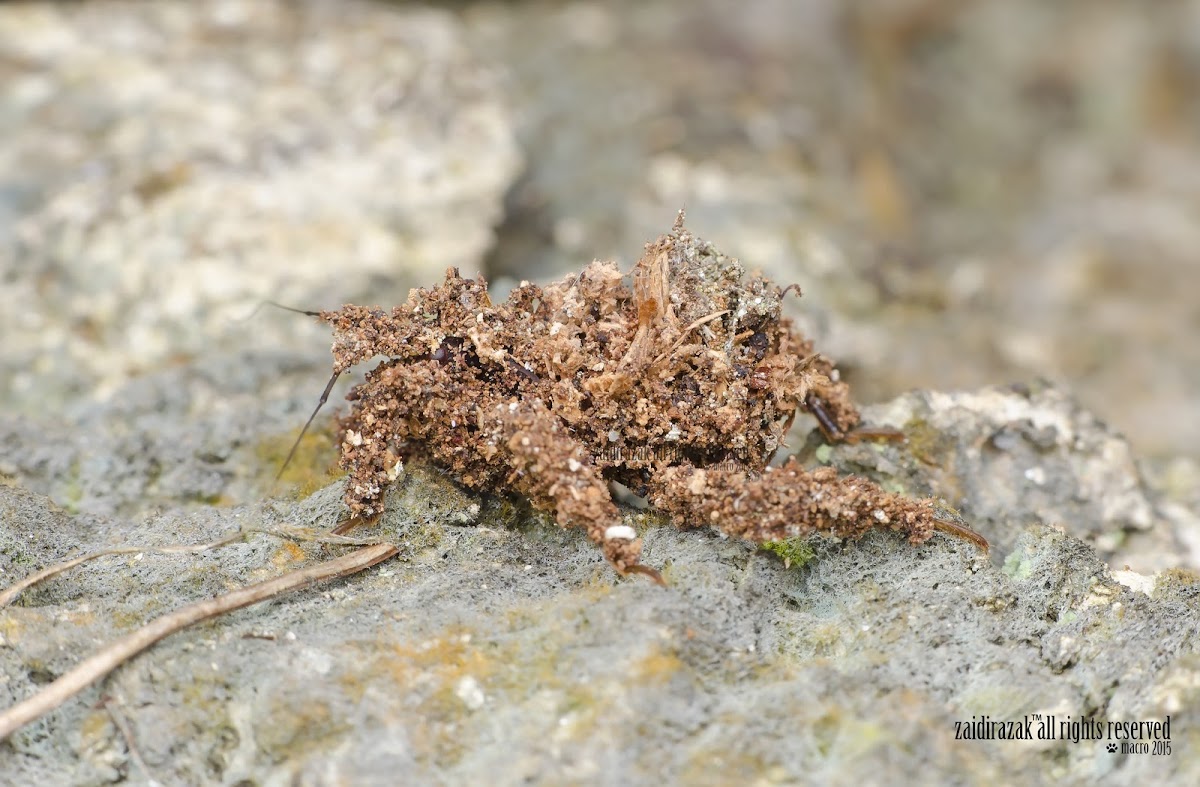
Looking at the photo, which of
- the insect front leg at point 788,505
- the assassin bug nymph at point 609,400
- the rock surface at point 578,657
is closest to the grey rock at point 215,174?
the assassin bug nymph at point 609,400

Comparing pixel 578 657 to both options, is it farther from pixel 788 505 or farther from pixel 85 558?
pixel 85 558

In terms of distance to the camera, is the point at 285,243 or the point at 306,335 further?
the point at 285,243

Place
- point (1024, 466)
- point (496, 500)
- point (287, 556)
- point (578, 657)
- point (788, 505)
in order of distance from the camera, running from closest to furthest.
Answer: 1. point (578, 657)
2. point (788, 505)
3. point (287, 556)
4. point (496, 500)
5. point (1024, 466)

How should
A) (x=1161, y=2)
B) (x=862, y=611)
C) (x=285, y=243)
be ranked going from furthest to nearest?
(x=1161, y=2) < (x=285, y=243) < (x=862, y=611)

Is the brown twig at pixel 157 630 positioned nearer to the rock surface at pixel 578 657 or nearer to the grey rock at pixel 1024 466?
the rock surface at pixel 578 657

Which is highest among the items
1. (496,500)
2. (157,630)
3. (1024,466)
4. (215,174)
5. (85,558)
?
(215,174)

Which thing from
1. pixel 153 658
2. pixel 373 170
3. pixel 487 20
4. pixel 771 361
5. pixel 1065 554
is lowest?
pixel 153 658

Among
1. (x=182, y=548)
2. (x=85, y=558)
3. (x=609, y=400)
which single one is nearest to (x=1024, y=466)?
(x=609, y=400)

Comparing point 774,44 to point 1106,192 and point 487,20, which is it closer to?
point 487,20

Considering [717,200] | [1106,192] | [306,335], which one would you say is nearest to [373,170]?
[306,335]
